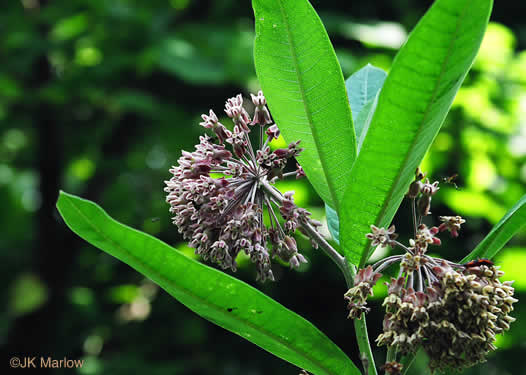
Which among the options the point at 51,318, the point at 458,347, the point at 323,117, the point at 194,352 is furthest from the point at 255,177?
the point at 51,318

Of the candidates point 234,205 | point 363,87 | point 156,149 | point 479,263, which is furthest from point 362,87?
point 156,149

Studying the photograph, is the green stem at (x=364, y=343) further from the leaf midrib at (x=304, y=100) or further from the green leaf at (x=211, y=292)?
the leaf midrib at (x=304, y=100)

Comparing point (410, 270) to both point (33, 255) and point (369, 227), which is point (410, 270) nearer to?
point (369, 227)

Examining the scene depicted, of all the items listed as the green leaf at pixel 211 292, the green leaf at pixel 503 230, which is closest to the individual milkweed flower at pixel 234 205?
the green leaf at pixel 211 292

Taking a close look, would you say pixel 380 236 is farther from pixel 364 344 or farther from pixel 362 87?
pixel 362 87

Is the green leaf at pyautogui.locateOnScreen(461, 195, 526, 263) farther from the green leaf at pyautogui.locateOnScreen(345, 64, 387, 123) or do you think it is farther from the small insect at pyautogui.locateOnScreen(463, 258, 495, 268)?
the green leaf at pyautogui.locateOnScreen(345, 64, 387, 123)

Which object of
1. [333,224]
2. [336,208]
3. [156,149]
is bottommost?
[156,149]

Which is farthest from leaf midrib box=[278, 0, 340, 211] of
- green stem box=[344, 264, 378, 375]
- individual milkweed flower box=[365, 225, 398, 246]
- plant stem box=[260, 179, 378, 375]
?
green stem box=[344, 264, 378, 375]
